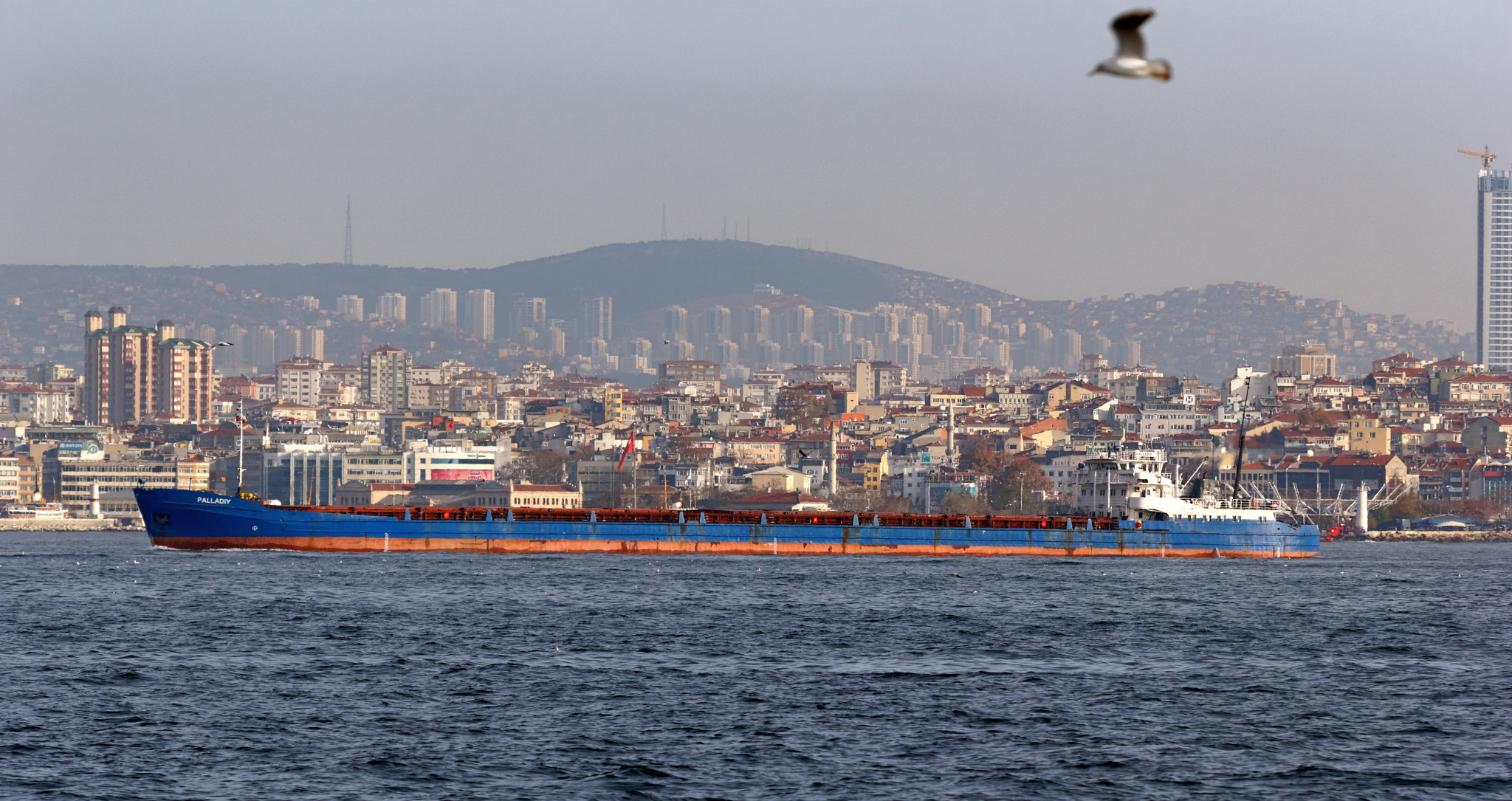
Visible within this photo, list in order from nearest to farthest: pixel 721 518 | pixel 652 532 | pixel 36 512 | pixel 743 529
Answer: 1. pixel 652 532
2. pixel 743 529
3. pixel 721 518
4. pixel 36 512

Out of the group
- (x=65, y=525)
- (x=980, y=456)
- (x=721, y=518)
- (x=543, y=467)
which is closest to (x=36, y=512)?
(x=65, y=525)

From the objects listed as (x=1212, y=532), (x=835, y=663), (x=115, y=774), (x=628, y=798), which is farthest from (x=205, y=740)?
(x=1212, y=532)

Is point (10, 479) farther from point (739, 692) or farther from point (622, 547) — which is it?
point (739, 692)

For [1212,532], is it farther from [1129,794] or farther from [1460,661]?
[1129,794]

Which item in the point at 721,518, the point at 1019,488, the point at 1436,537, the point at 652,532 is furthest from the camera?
the point at 1019,488

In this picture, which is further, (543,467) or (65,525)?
(543,467)

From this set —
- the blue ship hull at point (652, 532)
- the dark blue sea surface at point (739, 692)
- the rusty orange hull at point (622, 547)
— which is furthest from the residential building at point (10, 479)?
the dark blue sea surface at point (739, 692)

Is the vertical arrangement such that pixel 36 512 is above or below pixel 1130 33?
below

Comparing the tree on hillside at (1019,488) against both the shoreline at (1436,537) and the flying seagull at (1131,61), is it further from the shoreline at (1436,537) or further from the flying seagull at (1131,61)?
the flying seagull at (1131,61)
